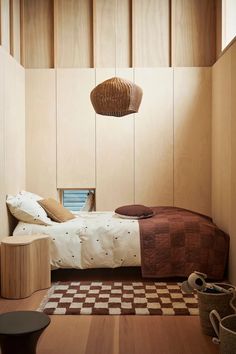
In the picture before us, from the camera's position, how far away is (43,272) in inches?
154

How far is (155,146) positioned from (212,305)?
114 inches

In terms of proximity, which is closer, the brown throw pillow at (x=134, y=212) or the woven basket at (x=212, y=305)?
the woven basket at (x=212, y=305)

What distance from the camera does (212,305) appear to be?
9.23 feet

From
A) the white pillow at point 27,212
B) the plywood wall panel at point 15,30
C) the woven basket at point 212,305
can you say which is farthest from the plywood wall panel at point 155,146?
the woven basket at point 212,305

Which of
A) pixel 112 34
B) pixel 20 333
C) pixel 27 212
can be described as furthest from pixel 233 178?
pixel 112 34

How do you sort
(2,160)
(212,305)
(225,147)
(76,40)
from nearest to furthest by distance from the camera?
(212,305)
(2,160)
(225,147)
(76,40)

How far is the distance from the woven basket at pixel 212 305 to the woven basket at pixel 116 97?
5.54 ft

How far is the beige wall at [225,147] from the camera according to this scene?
401 centimetres

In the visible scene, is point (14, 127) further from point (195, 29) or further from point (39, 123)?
point (195, 29)

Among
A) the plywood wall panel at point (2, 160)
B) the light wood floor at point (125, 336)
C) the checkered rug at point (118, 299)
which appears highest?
the plywood wall panel at point (2, 160)

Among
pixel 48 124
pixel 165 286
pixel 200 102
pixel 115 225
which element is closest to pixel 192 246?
pixel 165 286

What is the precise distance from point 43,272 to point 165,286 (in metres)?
1.15

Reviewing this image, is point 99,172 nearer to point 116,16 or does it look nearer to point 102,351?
point 116,16

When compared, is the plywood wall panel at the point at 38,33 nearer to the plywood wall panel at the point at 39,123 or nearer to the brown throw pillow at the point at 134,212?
the plywood wall panel at the point at 39,123
